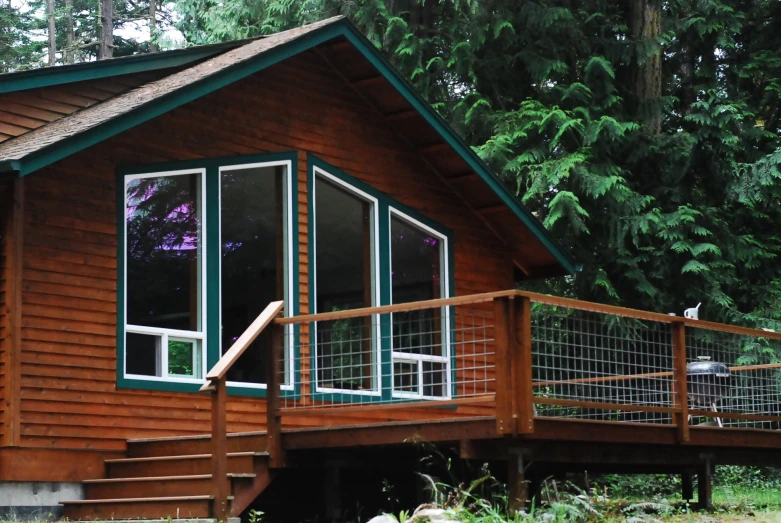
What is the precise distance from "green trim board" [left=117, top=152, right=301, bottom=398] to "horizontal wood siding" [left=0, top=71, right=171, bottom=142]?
2.99 feet

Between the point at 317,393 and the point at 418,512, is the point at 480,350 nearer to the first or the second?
the point at 317,393

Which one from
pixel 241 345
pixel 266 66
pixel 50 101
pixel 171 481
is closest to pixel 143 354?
pixel 171 481

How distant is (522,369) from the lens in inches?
298

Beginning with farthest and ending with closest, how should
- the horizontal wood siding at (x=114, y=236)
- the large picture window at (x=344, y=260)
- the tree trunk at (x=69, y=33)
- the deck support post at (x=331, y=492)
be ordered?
the tree trunk at (x=69, y=33), the large picture window at (x=344, y=260), the deck support post at (x=331, y=492), the horizontal wood siding at (x=114, y=236)

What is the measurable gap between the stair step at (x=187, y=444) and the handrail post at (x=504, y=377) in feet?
6.33

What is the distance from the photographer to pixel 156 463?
8.59 meters

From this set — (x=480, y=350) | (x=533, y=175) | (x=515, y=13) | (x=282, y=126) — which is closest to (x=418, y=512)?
(x=282, y=126)

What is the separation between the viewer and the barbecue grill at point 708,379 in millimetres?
10238

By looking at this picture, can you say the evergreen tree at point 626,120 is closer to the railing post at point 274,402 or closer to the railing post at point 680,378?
the railing post at point 680,378

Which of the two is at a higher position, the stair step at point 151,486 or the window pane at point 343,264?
the window pane at point 343,264

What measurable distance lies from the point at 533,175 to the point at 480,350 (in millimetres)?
4870

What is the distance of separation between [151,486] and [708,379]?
521 cm

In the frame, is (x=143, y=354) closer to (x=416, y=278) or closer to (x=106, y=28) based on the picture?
(x=416, y=278)

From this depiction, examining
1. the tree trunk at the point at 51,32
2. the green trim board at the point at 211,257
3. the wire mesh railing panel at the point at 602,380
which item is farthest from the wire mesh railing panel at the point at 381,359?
the tree trunk at the point at 51,32
